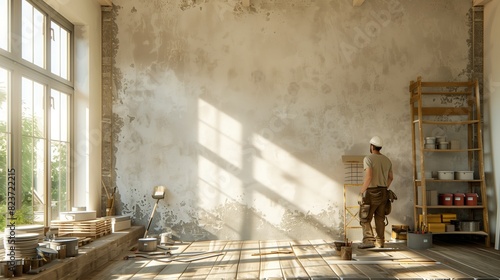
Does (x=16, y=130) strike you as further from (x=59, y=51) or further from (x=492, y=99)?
(x=492, y=99)

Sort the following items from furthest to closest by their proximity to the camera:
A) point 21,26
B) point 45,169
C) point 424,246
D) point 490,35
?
point 490,35, point 424,246, point 45,169, point 21,26

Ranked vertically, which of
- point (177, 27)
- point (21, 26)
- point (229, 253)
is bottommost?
point (229, 253)

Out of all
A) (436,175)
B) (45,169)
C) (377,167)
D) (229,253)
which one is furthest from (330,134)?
(45,169)

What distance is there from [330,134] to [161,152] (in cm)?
292

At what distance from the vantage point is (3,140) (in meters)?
6.52

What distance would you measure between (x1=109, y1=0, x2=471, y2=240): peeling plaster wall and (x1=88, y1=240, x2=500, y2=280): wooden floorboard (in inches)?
32.0

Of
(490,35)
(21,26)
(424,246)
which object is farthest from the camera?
(490,35)

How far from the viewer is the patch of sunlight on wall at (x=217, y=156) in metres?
9.55

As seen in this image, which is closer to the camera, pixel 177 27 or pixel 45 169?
pixel 45 169

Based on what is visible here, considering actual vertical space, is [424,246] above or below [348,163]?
below

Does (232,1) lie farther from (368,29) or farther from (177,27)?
(368,29)

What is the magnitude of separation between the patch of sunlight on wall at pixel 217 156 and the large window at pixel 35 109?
7.16 feet

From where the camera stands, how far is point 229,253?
26.6 ft

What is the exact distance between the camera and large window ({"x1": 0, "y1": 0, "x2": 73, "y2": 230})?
662cm
